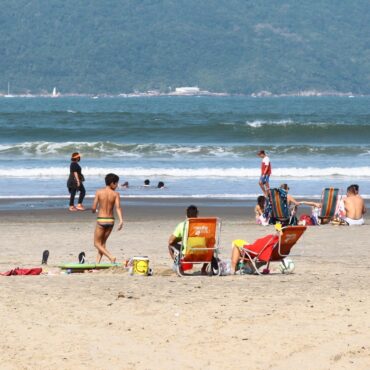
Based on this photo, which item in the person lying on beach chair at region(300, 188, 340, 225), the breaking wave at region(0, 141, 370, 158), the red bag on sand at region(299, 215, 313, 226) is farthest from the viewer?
the breaking wave at region(0, 141, 370, 158)

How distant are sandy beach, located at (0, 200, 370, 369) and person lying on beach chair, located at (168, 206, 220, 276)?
0.87 feet

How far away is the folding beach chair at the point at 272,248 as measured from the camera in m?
10.5

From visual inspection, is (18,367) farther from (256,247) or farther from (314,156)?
(314,156)

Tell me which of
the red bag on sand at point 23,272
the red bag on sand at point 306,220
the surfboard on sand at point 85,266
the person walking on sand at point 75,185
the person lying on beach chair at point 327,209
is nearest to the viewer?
the red bag on sand at point 23,272

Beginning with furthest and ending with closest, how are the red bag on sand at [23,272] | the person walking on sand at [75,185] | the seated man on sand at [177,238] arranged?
the person walking on sand at [75,185] < the seated man on sand at [177,238] < the red bag on sand at [23,272]

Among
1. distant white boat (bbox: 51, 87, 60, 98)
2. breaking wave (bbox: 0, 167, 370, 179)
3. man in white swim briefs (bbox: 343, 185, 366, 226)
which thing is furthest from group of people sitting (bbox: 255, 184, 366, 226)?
distant white boat (bbox: 51, 87, 60, 98)

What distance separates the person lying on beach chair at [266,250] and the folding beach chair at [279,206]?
487cm

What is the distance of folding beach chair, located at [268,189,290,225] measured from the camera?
611 inches

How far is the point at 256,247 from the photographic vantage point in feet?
34.9

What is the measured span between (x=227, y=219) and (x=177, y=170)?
37.7ft

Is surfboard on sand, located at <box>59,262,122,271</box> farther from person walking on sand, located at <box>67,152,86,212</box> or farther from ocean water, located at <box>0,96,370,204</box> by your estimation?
ocean water, located at <box>0,96,370,204</box>

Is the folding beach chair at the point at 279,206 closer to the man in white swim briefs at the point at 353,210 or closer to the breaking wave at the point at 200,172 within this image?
the man in white swim briefs at the point at 353,210

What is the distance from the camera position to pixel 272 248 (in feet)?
34.5

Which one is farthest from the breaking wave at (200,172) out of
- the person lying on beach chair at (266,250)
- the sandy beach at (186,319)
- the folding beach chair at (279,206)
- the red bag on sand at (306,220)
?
the person lying on beach chair at (266,250)
